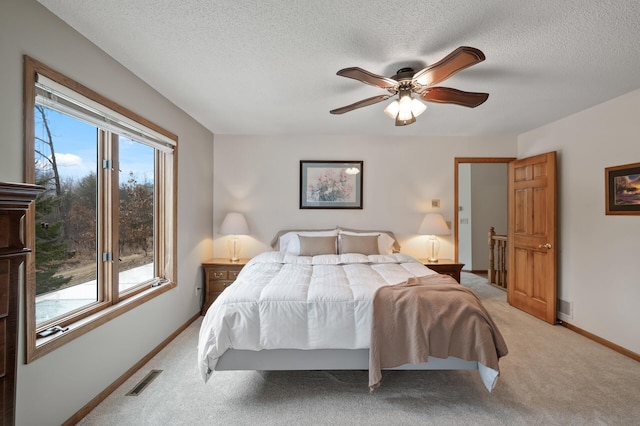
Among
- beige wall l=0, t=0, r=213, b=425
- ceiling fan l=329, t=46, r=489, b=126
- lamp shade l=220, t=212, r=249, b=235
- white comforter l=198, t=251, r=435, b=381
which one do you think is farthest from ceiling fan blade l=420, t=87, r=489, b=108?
lamp shade l=220, t=212, r=249, b=235

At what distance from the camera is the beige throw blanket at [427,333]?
1.95m

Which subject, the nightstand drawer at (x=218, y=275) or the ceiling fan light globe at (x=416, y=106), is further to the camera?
the nightstand drawer at (x=218, y=275)

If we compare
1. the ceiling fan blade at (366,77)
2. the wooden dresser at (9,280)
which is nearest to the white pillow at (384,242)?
the ceiling fan blade at (366,77)

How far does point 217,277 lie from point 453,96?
10.7 ft

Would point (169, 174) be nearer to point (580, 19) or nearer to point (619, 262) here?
point (580, 19)

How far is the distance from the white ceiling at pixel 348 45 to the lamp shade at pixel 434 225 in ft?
5.05

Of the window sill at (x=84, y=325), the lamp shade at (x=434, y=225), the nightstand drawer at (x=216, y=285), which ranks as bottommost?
the nightstand drawer at (x=216, y=285)

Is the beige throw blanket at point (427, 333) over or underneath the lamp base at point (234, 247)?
underneath

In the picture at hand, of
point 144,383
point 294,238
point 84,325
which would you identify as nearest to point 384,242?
point 294,238

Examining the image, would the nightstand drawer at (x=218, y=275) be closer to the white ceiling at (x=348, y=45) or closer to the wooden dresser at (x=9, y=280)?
the white ceiling at (x=348, y=45)

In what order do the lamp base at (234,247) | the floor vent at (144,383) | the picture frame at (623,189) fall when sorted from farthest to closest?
the lamp base at (234,247), the picture frame at (623,189), the floor vent at (144,383)

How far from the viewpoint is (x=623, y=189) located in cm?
283

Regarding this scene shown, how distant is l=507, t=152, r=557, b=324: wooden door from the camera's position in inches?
137

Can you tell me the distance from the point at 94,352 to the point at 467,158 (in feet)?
15.4
